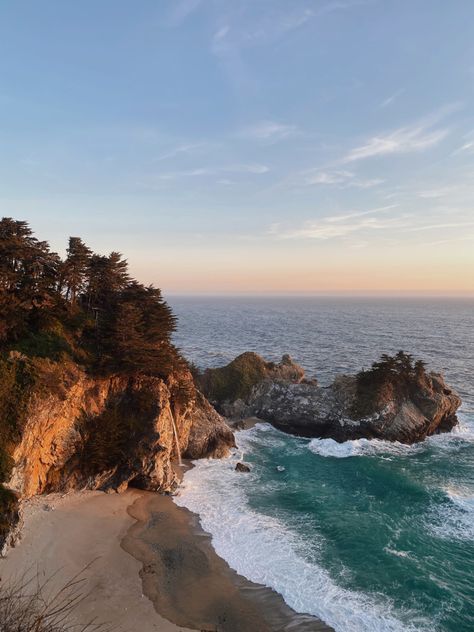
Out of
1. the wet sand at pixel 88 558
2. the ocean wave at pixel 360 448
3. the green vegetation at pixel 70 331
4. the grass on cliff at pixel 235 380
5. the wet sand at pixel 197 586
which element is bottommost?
the ocean wave at pixel 360 448

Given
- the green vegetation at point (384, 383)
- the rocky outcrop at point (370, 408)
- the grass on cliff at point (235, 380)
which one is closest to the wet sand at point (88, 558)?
the rocky outcrop at point (370, 408)

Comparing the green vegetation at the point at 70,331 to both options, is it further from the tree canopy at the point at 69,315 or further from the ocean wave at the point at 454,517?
the ocean wave at the point at 454,517

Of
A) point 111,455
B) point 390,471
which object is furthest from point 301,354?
point 111,455

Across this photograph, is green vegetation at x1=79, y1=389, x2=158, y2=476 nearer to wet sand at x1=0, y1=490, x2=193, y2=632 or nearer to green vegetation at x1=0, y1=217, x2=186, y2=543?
green vegetation at x1=0, y1=217, x2=186, y2=543

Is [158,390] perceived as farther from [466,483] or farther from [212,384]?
[466,483]

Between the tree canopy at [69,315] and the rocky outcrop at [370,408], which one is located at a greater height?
the tree canopy at [69,315]

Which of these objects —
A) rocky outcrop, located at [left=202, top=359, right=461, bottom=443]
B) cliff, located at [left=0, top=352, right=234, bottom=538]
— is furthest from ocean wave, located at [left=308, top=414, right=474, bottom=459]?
cliff, located at [left=0, top=352, right=234, bottom=538]

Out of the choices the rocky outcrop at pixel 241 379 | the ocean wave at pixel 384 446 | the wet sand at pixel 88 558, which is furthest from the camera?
the rocky outcrop at pixel 241 379

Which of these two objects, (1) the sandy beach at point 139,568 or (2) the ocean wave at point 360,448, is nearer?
(1) the sandy beach at point 139,568
